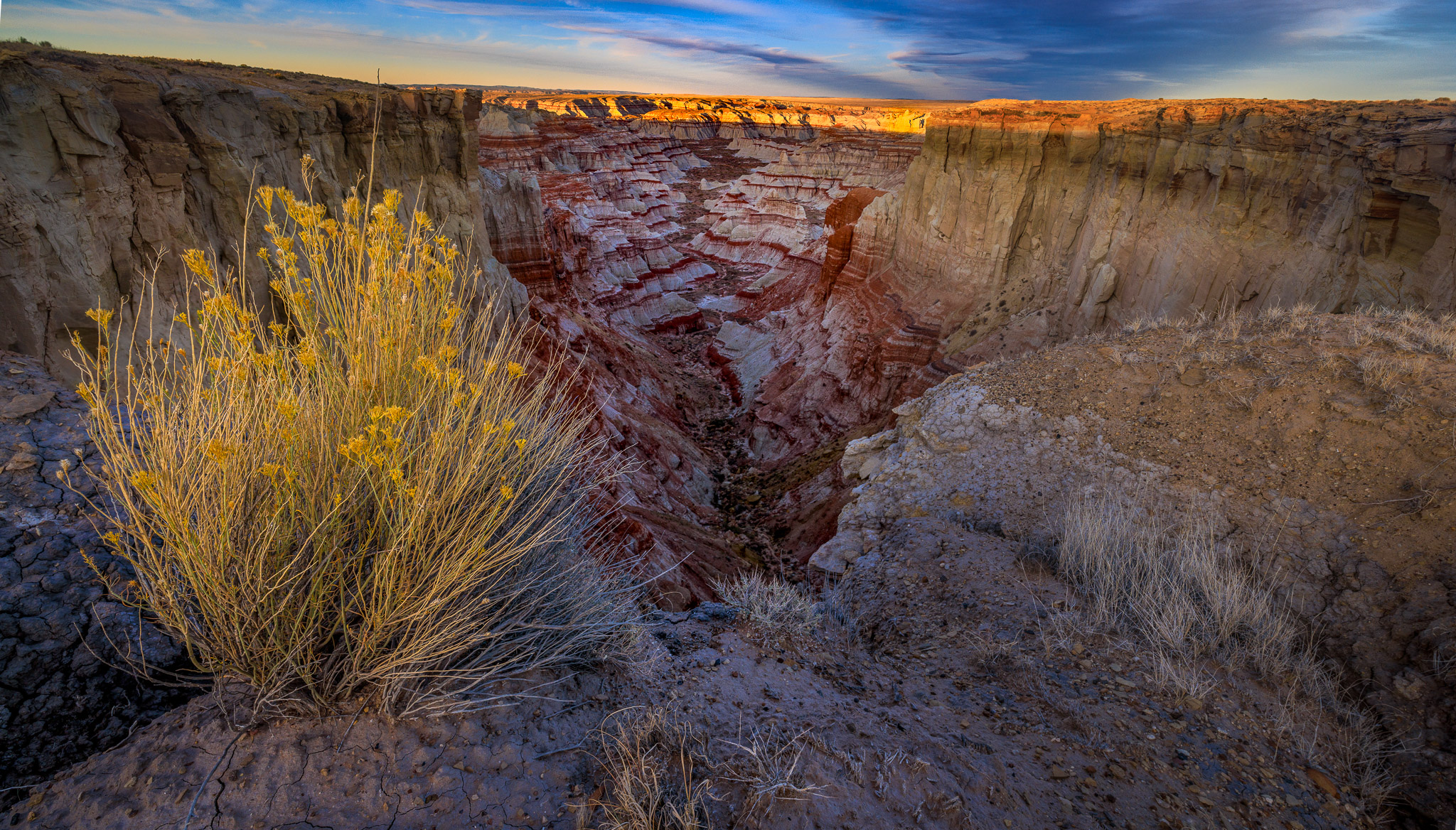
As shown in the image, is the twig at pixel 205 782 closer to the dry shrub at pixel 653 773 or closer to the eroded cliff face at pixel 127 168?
the dry shrub at pixel 653 773

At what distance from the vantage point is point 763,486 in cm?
1739

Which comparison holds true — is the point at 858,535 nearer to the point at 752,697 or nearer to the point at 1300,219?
the point at 752,697

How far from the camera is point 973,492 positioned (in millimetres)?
7410

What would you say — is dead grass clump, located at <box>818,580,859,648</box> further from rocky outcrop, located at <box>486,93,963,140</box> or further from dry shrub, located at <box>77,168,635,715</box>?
rocky outcrop, located at <box>486,93,963,140</box>

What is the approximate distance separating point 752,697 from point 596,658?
34.8 inches

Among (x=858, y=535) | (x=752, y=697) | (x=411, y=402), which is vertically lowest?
(x=858, y=535)

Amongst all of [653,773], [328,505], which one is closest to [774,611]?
[653,773]

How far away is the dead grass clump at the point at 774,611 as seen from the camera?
4.25 m

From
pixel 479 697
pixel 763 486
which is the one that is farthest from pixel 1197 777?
pixel 763 486

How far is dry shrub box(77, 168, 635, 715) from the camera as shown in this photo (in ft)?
6.84

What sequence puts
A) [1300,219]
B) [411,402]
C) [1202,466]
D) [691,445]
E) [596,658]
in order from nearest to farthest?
[411,402] → [596,658] → [1202,466] → [1300,219] → [691,445]

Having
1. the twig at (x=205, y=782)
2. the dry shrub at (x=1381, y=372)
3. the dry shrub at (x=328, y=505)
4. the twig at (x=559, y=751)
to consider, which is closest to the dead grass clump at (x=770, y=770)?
the twig at (x=559, y=751)

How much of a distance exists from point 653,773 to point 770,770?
0.52m

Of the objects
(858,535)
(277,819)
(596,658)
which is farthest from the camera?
(858,535)
